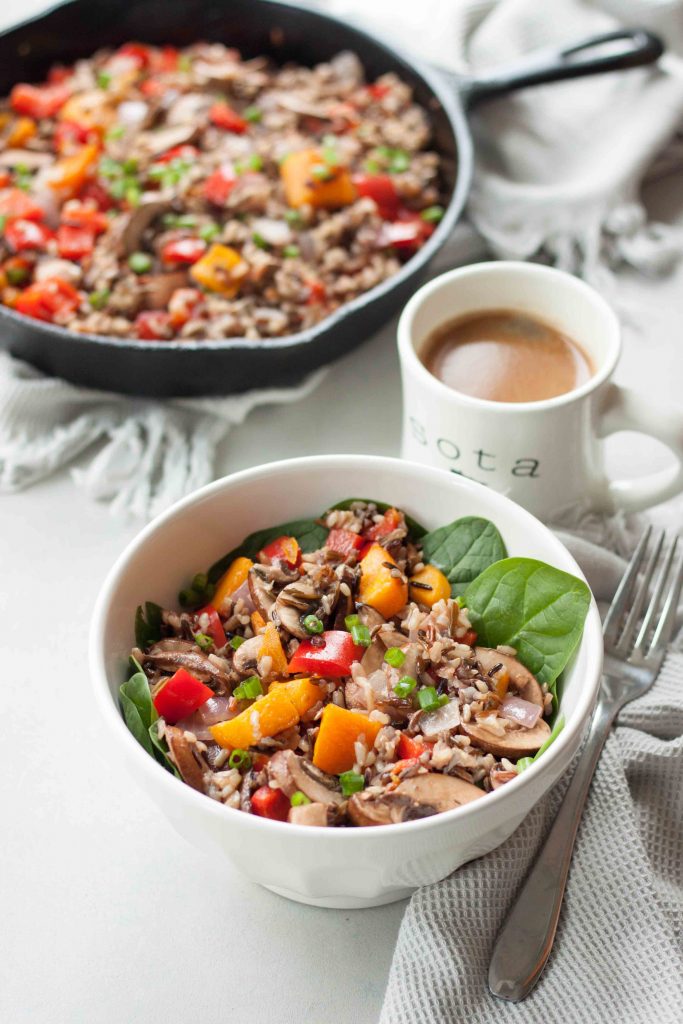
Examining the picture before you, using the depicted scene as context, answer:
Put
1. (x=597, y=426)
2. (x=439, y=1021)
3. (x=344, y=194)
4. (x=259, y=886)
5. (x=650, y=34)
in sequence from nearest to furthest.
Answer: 1. (x=439, y=1021)
2. (x=259, y=886)
3. (x=597, y=426)
4. (x=344, y=194)
5. (x=650, y=34)

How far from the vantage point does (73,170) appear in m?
2.32

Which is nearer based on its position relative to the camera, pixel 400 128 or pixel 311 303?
pixel 311 303

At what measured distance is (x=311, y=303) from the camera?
211cm

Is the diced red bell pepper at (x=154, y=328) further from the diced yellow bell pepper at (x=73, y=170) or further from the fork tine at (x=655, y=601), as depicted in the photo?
the fork tine at (x=655, y=601)

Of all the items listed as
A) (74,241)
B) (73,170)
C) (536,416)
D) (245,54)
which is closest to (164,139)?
(73,170)

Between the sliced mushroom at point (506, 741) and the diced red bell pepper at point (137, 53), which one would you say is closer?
the sliced mushroom at point (506, 741)

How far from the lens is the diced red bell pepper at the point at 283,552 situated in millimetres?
1503

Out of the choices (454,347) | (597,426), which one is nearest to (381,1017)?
(597,426)

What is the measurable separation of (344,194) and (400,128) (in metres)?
0.31

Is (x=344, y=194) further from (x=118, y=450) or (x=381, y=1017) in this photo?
(x=381, y=1017)

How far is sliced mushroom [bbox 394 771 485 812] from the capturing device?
3.99 feet

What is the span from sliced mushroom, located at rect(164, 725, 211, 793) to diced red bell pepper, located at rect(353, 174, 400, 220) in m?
1.37

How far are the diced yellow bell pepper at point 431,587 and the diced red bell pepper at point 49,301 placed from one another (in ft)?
3.21

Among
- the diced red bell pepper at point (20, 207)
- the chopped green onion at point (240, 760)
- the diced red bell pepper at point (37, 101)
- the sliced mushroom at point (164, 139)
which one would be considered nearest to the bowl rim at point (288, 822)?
the chopped green onion at point (240, 760)
